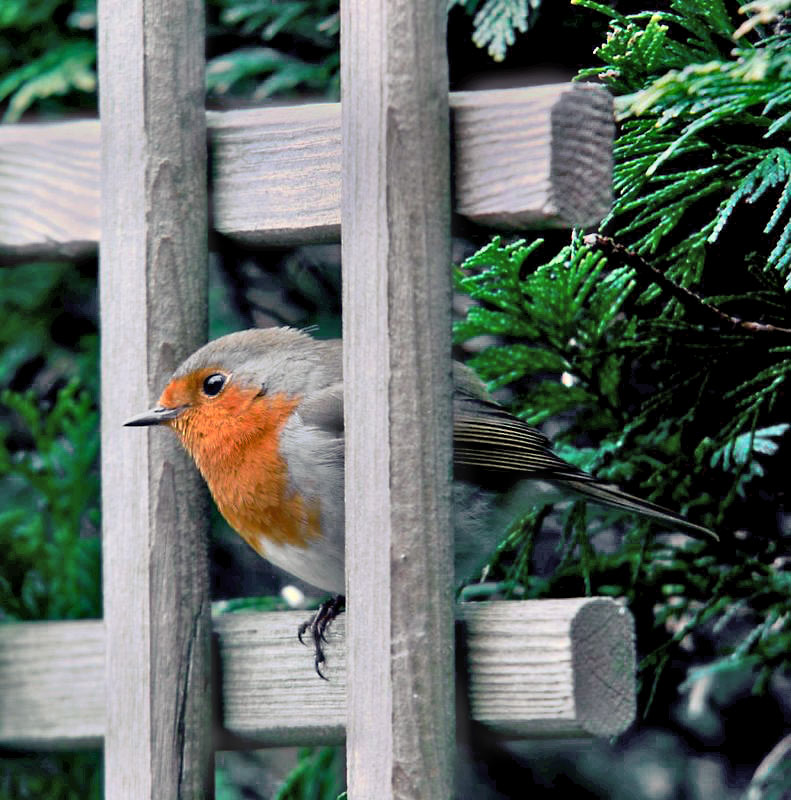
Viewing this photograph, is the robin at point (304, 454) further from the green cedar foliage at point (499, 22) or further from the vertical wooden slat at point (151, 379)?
the green cedar foliage at point (499, 22)

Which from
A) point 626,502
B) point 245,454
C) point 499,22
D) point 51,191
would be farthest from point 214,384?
point 499,22

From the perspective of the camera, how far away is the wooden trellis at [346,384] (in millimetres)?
1905

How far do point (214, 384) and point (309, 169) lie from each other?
468mm

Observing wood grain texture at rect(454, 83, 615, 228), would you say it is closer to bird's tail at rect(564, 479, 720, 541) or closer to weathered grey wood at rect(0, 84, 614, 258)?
weathered grey wood at rect(0, 84, 614, 258)

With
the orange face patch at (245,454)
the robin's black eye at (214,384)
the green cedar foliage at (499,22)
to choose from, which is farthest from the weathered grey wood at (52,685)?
the green cedar foliage at (499,22)

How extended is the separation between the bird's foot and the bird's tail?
1.76ft

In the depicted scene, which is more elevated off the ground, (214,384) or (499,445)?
(214,384)

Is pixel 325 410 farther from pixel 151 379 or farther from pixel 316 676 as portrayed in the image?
pixel 316 676

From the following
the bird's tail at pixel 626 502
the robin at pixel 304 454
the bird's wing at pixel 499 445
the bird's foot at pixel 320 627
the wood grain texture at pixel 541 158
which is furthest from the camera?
the bird's tail at pixel 626 502

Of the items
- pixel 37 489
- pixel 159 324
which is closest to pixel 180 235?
pixel 159 324

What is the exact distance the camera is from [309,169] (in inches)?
83.3

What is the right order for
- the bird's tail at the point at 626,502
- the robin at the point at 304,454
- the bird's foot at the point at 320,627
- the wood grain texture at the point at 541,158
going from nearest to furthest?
the wood grain texture at the point at 541,158 → the bird's foot at the point at 320,627 → the robin at the point at 304,454 → the bird's tail at the point at 626,502

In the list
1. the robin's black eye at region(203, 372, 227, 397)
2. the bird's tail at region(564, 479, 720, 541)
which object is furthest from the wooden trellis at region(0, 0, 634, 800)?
the bird's tail at region(564, 479, 720, 541)

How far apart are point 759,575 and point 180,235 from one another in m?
1.35
